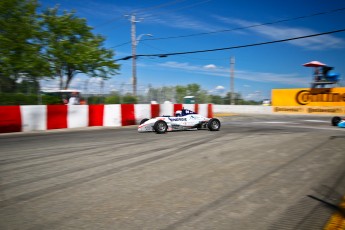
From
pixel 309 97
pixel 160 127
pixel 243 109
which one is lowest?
pixel 160 127

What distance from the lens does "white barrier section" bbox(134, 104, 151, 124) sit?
616 inches

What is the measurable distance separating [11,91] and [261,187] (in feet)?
40.2

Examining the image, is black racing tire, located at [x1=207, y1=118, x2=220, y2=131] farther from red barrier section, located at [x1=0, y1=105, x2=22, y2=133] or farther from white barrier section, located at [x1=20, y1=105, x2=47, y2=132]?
red barrier section, located at [x1=0, y1=105, x2=22, y2=133]

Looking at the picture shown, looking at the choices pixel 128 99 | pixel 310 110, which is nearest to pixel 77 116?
pixel 128 99

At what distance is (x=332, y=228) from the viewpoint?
117 inches

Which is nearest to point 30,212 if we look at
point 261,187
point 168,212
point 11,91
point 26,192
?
point 26,192

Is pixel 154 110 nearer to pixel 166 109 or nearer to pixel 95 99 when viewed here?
pixel 166 109

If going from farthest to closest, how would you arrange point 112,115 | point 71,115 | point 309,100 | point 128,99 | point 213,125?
point 309,100
point 128,99
point 112,115
point 71,115
point 213,125

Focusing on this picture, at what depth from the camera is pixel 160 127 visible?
11.3m

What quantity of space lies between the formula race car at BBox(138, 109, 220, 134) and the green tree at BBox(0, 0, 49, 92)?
16.8 m

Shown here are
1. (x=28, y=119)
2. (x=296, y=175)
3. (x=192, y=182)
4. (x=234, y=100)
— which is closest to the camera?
(x=192, y=182)

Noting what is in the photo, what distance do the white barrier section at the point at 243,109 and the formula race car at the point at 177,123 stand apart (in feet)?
62.3

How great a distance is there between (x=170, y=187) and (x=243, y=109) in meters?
28.7

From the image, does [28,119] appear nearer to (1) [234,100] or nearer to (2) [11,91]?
(2) [11,91]
